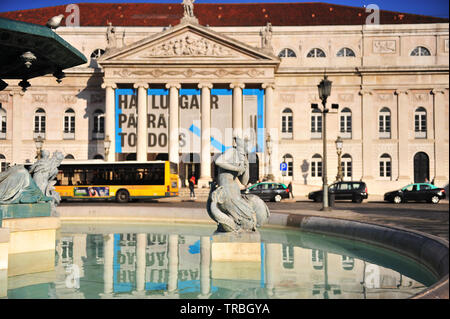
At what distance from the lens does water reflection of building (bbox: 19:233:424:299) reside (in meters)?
6.53

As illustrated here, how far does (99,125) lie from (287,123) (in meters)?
18.9

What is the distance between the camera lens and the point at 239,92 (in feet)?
153

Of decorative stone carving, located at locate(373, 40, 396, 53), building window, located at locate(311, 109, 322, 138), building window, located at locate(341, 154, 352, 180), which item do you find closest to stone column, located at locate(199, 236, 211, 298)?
building window, located at locate(311, 109, 322, 138)

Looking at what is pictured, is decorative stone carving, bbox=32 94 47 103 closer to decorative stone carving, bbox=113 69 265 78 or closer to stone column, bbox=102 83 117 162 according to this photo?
stone column, bbox=102 83 117 162

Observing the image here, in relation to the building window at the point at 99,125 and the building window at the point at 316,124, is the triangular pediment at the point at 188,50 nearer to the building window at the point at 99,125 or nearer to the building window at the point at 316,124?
the building window at the point at 99,125

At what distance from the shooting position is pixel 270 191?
35.8 m

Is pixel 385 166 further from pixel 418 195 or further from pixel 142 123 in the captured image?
pixel 142 123

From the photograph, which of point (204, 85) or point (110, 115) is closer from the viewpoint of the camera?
point (110, 115)

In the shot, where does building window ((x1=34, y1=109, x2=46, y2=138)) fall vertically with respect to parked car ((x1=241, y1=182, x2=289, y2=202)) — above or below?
above

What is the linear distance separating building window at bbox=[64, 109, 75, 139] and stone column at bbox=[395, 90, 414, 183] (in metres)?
32.6

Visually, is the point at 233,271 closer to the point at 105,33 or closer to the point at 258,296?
the point at 258,296

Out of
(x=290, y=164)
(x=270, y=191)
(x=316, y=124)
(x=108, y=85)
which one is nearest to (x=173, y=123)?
(x=108, y=85)

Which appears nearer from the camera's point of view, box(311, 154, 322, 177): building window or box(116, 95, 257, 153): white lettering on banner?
box(116, 95, 257, 153): white lettering on banner

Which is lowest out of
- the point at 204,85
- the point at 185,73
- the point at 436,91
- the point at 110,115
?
→ the point at 110,115
